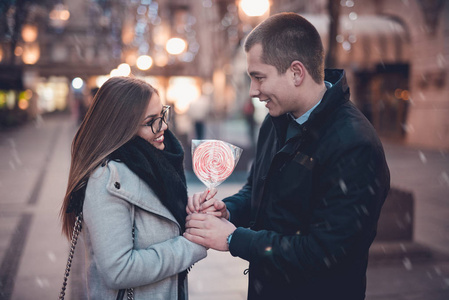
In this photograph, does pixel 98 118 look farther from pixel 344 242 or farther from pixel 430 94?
pixel 430 94

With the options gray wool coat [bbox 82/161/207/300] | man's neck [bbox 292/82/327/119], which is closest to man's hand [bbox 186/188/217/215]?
gray wool coat [bbox 82/161/207/300]

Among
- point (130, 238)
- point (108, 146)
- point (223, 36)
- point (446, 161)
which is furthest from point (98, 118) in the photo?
point (223, 36)

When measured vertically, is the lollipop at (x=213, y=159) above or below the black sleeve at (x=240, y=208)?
above

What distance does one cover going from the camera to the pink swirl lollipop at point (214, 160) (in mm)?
2596

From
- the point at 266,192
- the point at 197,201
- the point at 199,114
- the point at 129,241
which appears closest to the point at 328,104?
the point at 266,192

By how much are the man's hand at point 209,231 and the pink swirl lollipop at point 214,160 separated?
1.24 ft

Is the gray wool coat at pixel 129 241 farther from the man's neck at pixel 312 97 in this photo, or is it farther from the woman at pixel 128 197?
the man's neck at pixel 312 97

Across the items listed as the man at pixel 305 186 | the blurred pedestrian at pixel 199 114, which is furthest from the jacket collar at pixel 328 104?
the blurred pedestrian at pixel 199 114

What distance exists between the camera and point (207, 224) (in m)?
2.26

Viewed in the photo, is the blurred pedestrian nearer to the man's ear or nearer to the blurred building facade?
the blurred building facade

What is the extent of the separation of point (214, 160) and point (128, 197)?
719 mm

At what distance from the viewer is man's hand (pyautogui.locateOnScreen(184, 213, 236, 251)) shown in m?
2.23

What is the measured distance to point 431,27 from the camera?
16.5m

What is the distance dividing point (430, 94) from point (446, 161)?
4.42 meters
